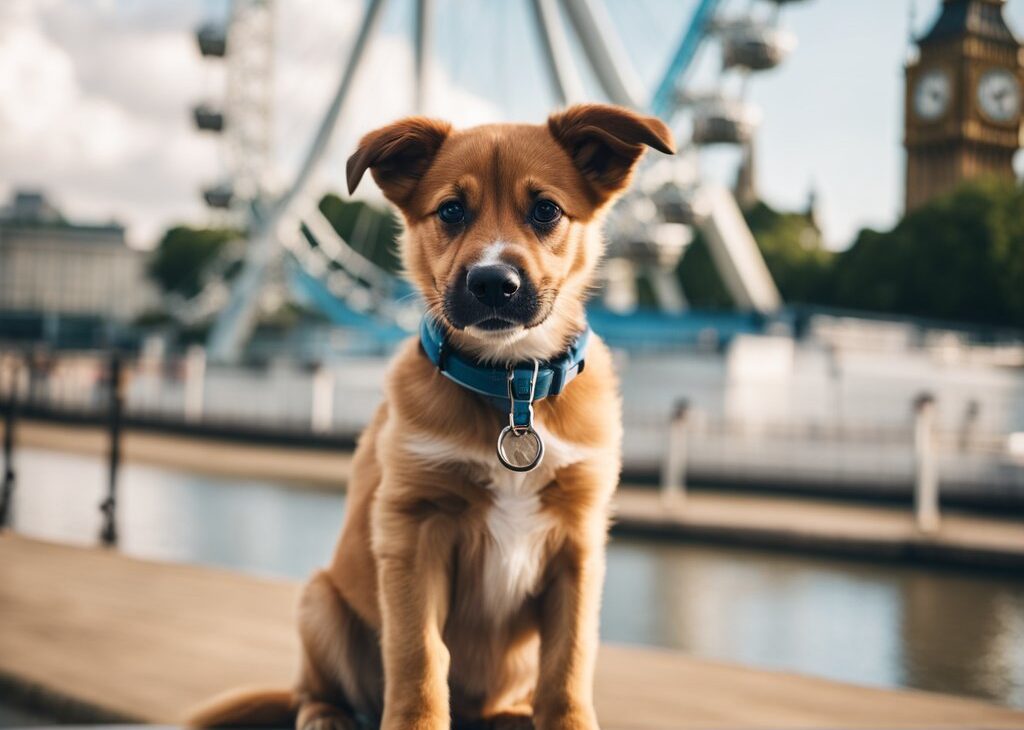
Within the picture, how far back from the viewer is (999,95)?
4116 cm

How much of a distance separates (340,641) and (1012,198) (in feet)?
97.0

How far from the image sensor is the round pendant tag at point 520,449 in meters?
1.35

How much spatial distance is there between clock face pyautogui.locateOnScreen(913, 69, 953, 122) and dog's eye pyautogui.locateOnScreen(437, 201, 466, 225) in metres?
53.0

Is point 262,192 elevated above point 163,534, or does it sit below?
above

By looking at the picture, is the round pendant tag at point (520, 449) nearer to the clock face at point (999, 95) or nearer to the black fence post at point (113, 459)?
the black fence post at point (113, 459)

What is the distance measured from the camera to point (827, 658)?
5.31m

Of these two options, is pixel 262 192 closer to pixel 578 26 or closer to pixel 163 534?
pixel 578 26

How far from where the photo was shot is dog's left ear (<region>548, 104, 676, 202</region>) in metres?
1.39

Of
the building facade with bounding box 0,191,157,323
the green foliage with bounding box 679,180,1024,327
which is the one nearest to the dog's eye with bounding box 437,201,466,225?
the green foliage with bounding box 679,180,1024,327

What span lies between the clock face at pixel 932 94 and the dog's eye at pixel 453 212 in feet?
174

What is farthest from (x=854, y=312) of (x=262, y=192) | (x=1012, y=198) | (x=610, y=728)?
(x=610, y=728)

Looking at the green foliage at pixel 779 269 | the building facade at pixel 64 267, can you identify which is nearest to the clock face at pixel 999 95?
the green foliage at pixel 779 269

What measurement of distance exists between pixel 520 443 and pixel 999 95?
45.3m

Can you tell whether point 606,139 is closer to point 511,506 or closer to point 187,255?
point 511,506
